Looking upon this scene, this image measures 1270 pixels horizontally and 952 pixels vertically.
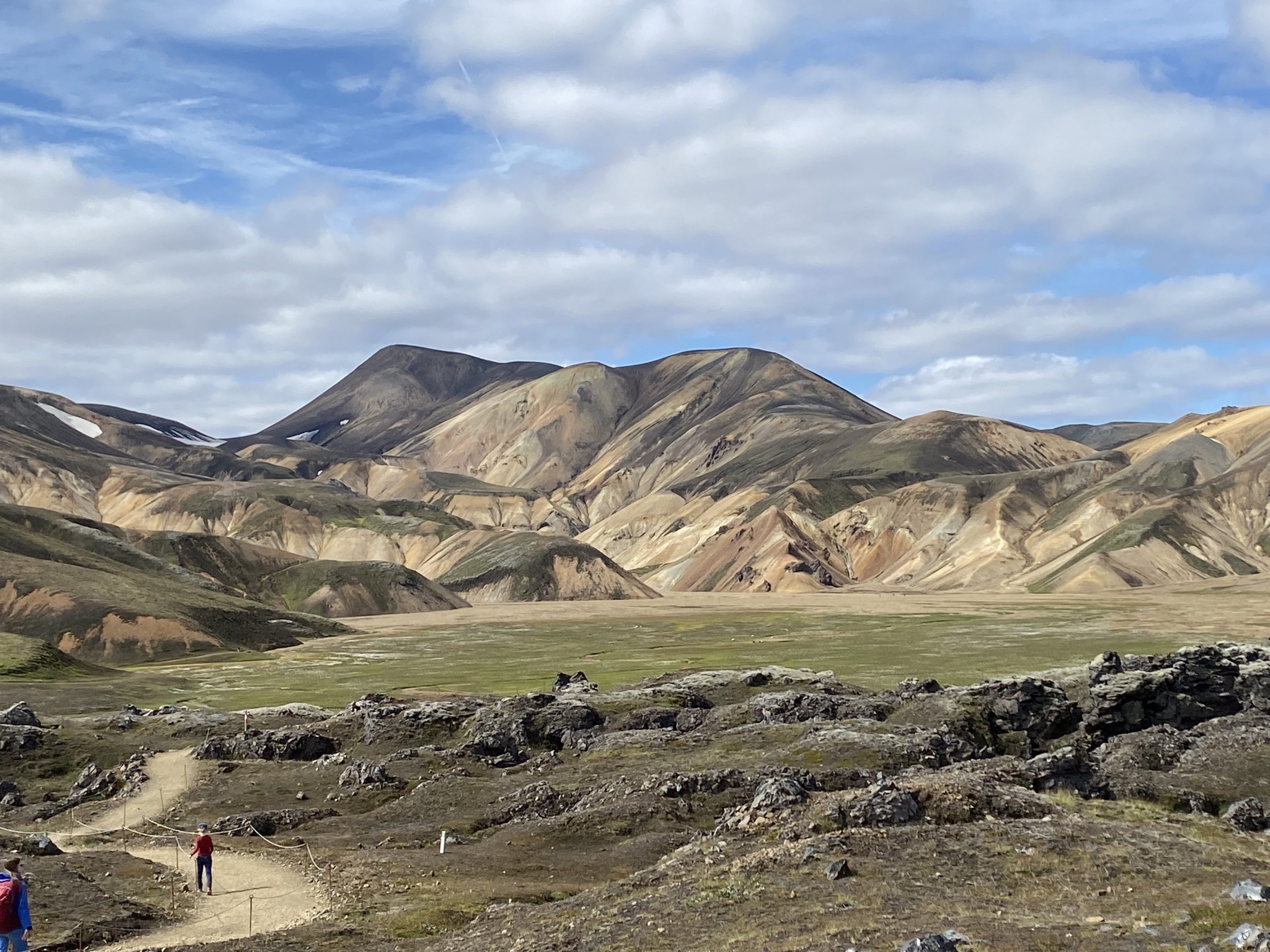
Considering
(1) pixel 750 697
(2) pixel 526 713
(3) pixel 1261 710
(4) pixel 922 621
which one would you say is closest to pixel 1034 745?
(3) pixel 1261 710

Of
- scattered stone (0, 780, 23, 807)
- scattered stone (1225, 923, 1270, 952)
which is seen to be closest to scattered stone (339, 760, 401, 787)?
scattered stone (0, 780, 23, 807)

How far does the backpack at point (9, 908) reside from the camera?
87.4ft

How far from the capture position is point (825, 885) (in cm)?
3206

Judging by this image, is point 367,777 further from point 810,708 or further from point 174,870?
point 810,708

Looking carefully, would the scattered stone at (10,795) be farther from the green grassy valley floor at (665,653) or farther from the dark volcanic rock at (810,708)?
the dark volcanic rock at (810,708)

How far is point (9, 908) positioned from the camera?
87.6 feet

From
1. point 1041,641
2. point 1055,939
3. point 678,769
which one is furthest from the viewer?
point 1041,641

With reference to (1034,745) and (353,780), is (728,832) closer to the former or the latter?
(353,780)

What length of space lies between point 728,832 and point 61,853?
945 inches

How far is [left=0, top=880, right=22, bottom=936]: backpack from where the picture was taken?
2662 cm

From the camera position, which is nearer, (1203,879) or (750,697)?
(1203,879)

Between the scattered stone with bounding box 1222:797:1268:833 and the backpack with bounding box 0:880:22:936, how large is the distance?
38222mm

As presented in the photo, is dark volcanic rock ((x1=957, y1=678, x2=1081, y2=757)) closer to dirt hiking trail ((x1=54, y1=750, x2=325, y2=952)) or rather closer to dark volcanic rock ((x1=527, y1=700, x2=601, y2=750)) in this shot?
dark volcanic rock ((x1=527, y1=700, x2=601, y2=750))

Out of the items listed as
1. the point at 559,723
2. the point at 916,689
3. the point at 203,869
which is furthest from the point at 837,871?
the point at 916,689
